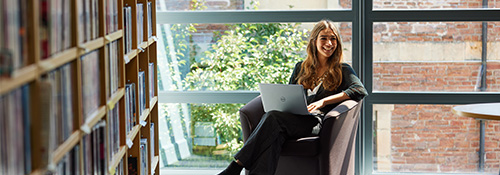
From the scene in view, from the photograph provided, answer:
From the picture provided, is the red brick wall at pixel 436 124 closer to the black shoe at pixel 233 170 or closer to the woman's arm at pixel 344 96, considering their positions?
the woman's arm at pixel 344 96

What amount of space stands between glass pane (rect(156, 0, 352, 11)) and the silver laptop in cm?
85

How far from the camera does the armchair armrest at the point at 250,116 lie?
3.46 m

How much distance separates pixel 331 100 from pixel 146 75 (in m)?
1.13

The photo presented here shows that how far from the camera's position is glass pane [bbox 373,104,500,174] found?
4.05 metres

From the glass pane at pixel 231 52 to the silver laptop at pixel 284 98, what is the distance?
671mm

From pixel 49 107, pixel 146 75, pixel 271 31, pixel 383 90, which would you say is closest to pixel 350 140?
pixel 383 90

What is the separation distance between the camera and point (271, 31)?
4047 millimetres

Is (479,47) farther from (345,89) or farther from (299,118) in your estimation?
(299,118)

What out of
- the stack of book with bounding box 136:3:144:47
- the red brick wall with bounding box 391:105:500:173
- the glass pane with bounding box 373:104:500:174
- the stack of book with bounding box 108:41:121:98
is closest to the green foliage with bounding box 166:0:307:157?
the glass pane with bounding box 373:104:500:174

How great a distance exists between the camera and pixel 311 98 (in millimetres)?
3650

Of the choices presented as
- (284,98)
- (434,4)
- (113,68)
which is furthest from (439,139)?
(113,68)

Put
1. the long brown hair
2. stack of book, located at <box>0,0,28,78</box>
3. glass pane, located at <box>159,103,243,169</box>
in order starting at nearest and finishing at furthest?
stack of book, located at <box>0,0,28,78</box>
the long brown hair
glass pane, located at <box>159,103,243,169</box>

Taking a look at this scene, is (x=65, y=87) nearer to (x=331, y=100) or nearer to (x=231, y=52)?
(x=331, y=100)

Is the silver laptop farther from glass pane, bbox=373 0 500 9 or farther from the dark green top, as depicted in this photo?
glass pane, bbox=373 0 500 9
